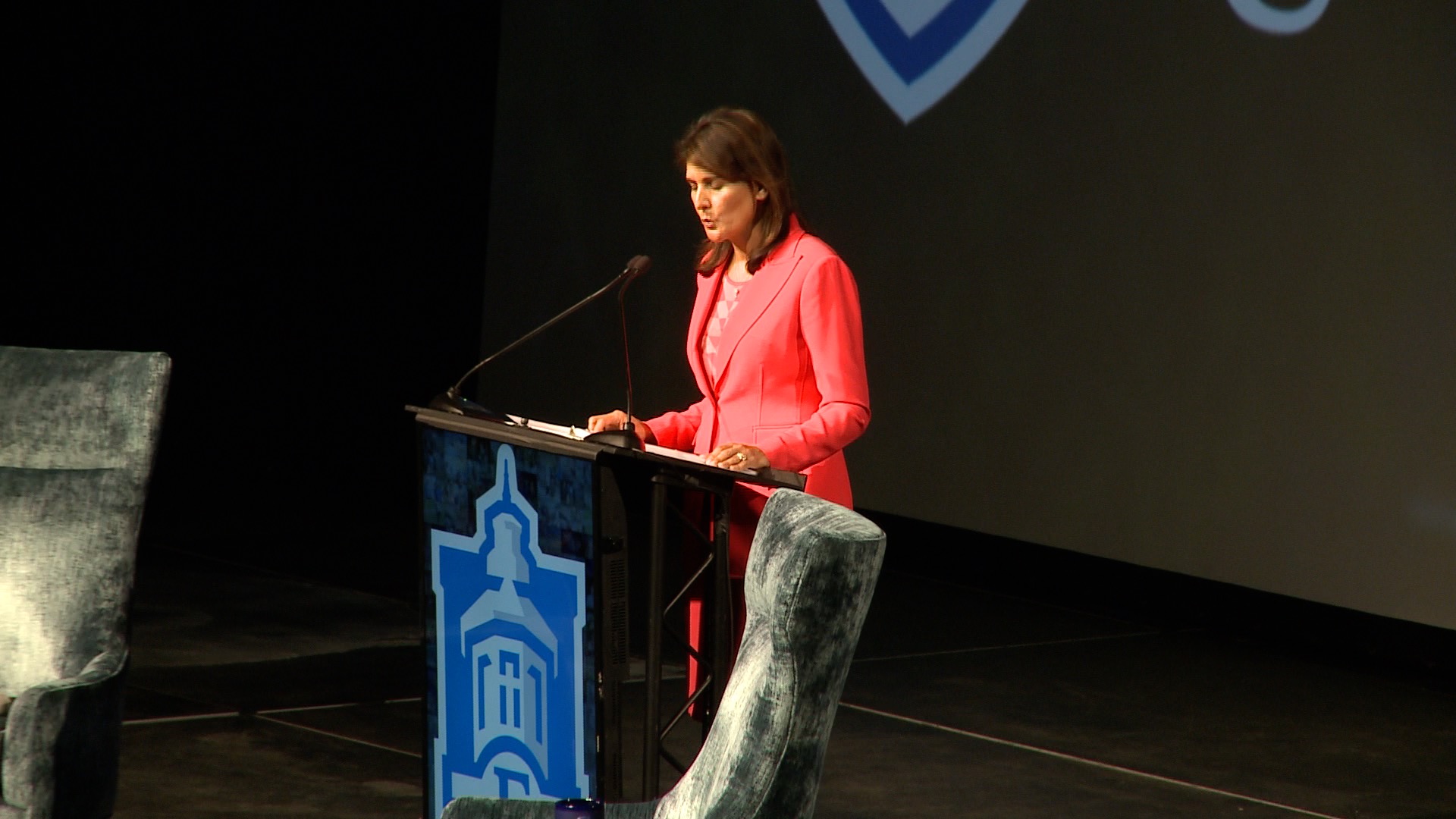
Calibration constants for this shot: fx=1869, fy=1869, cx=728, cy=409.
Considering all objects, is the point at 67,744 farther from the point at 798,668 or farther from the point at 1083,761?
the point at 1083,761

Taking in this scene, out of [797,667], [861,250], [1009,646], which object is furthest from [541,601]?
[861,250]

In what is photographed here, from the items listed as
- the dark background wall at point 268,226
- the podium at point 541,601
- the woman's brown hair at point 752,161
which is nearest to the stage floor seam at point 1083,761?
the podium at point 541,601

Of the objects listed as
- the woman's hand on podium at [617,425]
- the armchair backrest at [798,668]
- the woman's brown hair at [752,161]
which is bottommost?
the armchair backrest at [798,668]

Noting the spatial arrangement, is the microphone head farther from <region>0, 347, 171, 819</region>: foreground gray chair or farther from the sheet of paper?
<region>0, 347, 171, 819</region>: foreground gray chair

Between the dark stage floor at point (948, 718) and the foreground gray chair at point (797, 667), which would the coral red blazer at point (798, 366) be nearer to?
the foreground gray chair at point (797, 667)

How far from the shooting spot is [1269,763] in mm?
4574

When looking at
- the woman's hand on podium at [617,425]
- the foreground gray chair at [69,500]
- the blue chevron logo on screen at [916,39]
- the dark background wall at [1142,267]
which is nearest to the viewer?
the woman's hand on podium at [617,425]

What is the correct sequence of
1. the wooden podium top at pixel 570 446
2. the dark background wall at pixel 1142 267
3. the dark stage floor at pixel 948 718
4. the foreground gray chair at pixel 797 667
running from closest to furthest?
the foreground gray chair at pixel 797 667
the wooden podium top at pixel 570 446
the dark stage floor at pixel 948 718
the dark background wall at pixel 1142 267

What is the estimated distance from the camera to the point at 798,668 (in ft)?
6.69

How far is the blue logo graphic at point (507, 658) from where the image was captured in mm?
2842

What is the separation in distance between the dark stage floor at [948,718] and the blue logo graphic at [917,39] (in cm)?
183

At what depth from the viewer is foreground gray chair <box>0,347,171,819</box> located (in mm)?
3328

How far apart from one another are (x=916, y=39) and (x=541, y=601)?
4095mm

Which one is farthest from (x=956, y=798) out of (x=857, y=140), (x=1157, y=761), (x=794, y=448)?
(x=857, y=140)
